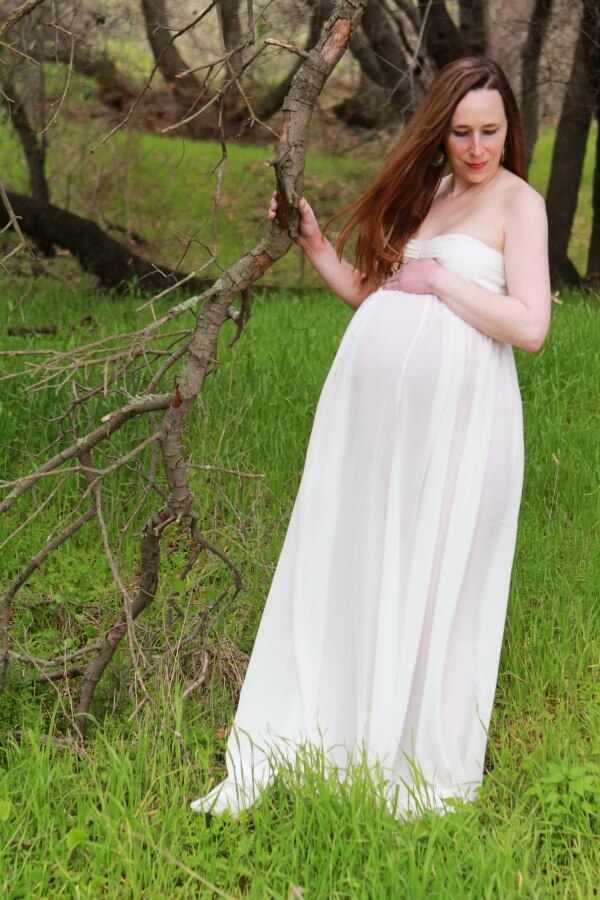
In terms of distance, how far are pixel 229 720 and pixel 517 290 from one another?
1.68m

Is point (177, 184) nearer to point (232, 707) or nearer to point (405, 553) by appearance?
point (232, 707)

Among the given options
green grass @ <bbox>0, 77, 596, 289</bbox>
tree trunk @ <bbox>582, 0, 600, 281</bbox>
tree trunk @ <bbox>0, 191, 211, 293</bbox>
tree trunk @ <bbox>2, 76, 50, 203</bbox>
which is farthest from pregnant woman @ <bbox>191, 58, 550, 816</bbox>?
tree trunk @ <bbox>2, 76, 50, 203</bbox>

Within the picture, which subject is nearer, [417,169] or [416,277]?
[416,277]

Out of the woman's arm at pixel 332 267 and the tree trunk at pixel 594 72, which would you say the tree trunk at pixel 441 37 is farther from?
the woman's arm at pixel 332 267

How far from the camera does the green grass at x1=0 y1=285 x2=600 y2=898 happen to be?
2568mm

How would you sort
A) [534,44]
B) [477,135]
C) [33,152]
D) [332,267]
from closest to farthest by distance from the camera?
[477,135] < [332,267] < [534,44] < [33,152]

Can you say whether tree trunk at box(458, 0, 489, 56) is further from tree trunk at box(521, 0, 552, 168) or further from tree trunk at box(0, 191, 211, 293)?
tree trunk at box(0, 191, 211, 293)

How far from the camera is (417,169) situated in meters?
Result: 2.96

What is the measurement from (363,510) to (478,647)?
0.52 meters

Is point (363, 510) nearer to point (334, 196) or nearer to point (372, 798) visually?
point (372, 798)

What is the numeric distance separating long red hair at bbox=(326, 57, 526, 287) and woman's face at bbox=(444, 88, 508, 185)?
0.08 ft

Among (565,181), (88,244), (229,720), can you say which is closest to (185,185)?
(88,244)

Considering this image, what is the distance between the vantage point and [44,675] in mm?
3264

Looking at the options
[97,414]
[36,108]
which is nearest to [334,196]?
[36,108]
